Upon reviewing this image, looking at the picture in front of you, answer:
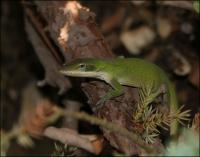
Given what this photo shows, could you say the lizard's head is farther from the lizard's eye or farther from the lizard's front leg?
the lizard's front leg

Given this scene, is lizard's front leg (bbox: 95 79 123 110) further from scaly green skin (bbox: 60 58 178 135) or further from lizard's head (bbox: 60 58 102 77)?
lizard's head (bbox: 60 58 102 77)

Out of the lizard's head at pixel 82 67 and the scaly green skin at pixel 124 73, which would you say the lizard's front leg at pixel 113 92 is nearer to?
the scaly green skin at pixel 124 73

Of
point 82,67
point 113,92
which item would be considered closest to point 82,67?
point 82,67

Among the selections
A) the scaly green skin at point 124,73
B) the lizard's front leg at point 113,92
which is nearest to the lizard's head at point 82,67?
the scaly green skin at point 124,73

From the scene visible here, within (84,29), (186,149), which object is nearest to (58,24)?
(84,29)

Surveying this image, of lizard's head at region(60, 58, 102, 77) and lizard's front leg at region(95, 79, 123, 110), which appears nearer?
lizard's front leg at region(95, 79, 123, 110)

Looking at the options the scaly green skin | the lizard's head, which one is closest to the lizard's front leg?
the scaly green skin

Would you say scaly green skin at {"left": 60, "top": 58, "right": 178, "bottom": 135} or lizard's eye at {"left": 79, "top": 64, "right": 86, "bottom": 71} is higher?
lizard's eye at {"left": 79, "top": 64, "right": 86, "bottom": 71}

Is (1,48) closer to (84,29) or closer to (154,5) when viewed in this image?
(154,5)
